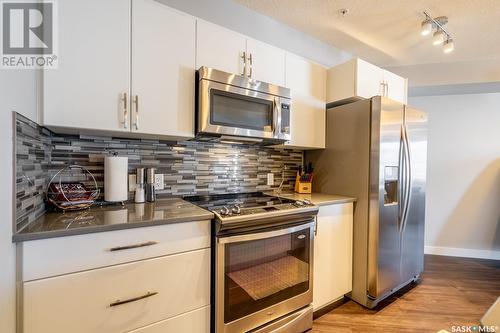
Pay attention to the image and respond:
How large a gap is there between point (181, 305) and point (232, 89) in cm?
137

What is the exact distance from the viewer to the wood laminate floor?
172 cm

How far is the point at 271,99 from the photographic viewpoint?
179cm

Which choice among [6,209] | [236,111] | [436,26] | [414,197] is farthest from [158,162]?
[436,26]

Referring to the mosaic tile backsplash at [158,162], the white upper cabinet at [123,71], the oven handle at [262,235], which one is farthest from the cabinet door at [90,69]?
the oven handle at [262,235]

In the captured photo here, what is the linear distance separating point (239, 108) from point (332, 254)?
1.41m

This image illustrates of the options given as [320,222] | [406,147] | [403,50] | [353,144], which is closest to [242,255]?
[320,222]

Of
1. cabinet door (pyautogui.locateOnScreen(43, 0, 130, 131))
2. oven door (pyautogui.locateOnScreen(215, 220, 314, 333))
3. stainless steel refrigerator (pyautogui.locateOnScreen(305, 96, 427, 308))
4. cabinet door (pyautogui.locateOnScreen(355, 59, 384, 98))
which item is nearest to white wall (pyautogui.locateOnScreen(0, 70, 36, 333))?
cabinet door (pyautogui.locateOnScreen(43, 0, 130, 131))

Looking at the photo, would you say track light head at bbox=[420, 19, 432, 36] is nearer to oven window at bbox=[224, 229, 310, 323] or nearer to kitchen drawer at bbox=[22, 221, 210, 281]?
oven window at bbox=[224, 229, 310, 323]

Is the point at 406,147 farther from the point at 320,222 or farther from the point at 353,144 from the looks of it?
the point at 320,222

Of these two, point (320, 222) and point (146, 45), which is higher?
point (146, 45)

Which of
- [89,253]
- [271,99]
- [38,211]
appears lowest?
[89,253]

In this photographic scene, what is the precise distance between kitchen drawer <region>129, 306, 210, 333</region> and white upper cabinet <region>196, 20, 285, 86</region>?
153 cm

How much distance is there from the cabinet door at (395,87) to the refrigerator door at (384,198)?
41 centimetres

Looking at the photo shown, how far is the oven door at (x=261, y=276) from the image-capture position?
129 centimetres
